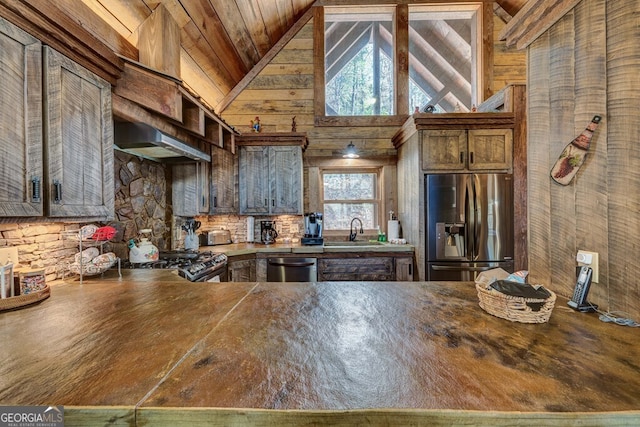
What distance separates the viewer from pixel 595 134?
3.54ft

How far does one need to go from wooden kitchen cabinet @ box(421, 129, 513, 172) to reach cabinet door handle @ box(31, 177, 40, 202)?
9.93ft

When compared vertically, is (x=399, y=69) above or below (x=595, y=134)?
above

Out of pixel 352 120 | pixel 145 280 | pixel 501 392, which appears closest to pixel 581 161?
pixel 501 392

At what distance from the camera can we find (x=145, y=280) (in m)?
1.85

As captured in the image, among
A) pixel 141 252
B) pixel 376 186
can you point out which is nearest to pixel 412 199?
pixel 376 186

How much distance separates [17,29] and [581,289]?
2626 millimetres

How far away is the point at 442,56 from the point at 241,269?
4.25 m

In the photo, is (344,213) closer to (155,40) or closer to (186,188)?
(186,188)

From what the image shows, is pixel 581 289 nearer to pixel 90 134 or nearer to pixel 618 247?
pixel 618 247

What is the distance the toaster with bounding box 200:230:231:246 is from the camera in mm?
3537

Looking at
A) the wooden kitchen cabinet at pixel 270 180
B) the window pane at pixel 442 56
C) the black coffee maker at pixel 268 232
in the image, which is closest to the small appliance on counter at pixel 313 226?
the wooden kitchen cabinet at pixel 270 180

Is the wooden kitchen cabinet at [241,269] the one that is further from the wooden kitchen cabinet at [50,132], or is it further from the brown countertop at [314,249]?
the wooden kitchen cabinet at [50,132]

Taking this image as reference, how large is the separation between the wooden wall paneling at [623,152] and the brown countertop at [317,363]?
18 centimetres

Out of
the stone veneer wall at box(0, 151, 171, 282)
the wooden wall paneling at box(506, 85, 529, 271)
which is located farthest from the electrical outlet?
the stone veneer wall at box(0, 151, 171, 282)
